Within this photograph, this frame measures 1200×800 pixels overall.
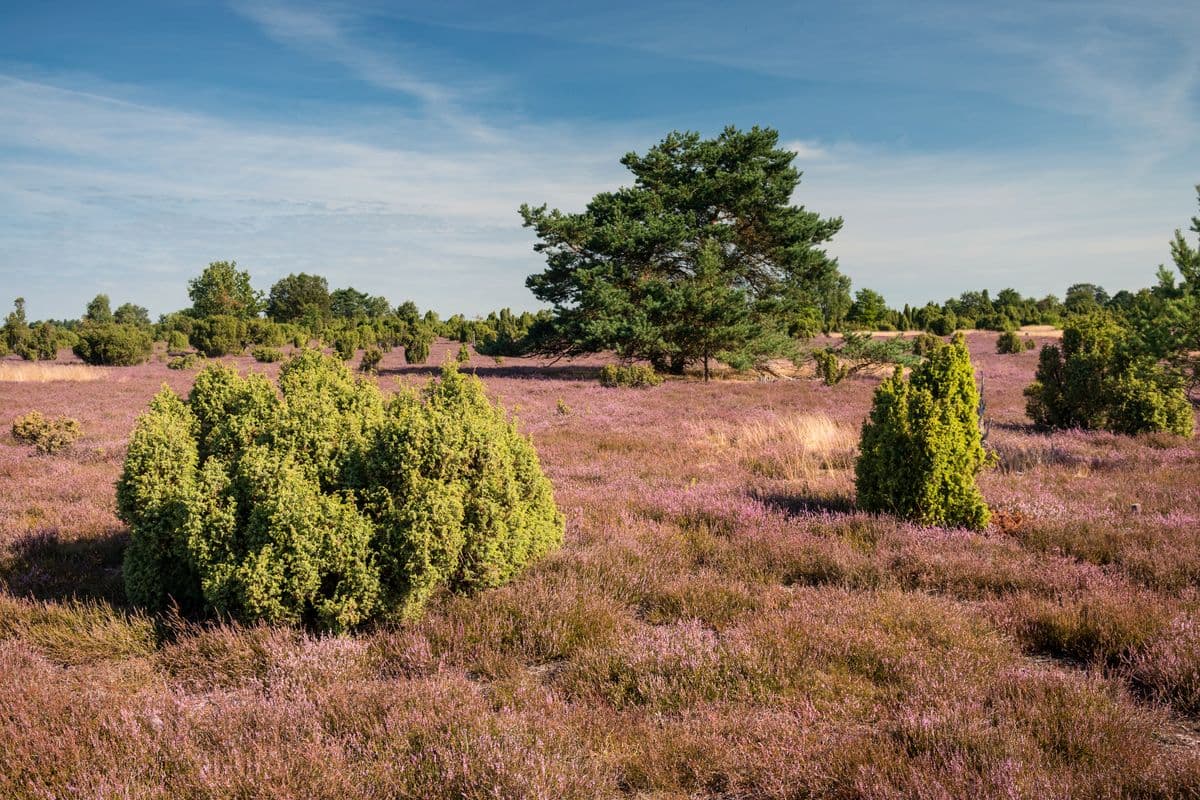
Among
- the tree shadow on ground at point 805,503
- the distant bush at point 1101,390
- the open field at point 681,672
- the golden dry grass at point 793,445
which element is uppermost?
the distant bush at point 1101,390

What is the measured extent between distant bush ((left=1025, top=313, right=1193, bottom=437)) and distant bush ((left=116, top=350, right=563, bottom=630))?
39.5 feet

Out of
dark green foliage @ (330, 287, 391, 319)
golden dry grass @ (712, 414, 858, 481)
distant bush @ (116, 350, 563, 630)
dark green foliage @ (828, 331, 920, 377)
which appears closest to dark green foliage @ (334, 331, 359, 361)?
dark green foliage @ (828, 331, 920, 377)

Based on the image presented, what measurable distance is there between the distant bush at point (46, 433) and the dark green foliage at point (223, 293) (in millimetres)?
65255

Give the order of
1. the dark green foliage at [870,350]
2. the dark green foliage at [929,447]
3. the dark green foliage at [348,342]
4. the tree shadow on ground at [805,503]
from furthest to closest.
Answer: the dark green foliage at [348,342]
the dark green foliage at [870,350]
the tree shadow on ground at [805,503]
the dark green foliage at [929,447]

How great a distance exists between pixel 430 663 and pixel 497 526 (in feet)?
3.46

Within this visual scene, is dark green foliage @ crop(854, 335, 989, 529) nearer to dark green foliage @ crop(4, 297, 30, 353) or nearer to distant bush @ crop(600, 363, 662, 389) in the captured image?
distant bush @ crop(600, 363, 662, 389)

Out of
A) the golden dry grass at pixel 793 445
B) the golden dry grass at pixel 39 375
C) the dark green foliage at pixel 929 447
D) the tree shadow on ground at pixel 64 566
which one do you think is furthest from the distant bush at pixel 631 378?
the golden dry grass at pixel 39 375

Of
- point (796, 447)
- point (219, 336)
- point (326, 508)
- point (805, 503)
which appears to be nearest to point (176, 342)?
point (219, 336)

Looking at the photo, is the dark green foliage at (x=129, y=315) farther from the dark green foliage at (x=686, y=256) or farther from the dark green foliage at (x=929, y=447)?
the dark green foliage at (x=929, y=447)

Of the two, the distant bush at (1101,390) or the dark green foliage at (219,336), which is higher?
the dark green foliage at (219,336)

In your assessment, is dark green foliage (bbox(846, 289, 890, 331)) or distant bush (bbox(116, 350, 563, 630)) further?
dark green foliage (bbox(846, 289, 890, 331))

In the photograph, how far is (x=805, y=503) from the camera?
8.13m

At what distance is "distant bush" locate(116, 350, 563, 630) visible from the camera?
4.44 m

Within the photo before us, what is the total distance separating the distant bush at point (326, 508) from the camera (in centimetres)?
444
